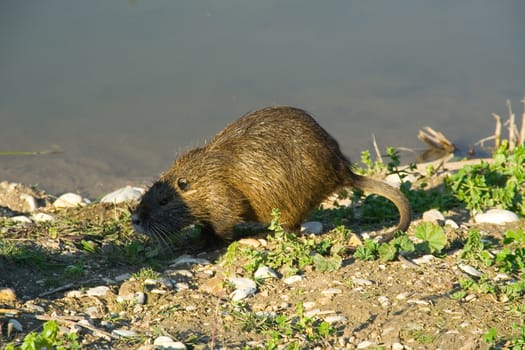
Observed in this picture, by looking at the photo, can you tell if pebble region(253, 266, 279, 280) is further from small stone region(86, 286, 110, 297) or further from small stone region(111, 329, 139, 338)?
small stone region(111, 329, 139, 338)

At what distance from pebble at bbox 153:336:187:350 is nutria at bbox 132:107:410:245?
181 centimetres

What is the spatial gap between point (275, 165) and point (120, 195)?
5.07ft

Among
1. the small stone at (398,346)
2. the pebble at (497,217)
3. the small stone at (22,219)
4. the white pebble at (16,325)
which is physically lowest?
the small stone at (398,346)


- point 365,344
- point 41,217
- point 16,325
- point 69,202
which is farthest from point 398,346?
point 69,202

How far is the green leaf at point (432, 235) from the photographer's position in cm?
552

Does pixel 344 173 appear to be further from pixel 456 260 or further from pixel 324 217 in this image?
pixel 456 260

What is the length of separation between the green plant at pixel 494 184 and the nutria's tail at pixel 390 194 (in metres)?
0.60

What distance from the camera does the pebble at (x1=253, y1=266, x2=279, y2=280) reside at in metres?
5.15

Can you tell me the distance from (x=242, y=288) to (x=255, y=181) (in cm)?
122

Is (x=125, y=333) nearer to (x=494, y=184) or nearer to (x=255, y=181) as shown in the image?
(x=255, y=181)

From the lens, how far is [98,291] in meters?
4.92

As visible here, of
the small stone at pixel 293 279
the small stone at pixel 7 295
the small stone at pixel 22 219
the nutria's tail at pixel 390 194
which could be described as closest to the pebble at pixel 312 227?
the nutria's tail at pixel 390 194

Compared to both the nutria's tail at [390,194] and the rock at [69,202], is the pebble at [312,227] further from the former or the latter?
the rock at [69,202]

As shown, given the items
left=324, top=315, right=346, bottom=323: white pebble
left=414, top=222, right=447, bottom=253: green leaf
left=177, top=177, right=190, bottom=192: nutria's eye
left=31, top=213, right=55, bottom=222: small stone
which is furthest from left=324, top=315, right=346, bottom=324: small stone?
left=31, top=213, right=55, bottom=222: small stone
